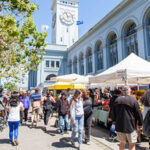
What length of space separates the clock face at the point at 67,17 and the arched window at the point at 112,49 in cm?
3429

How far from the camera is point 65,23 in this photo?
178 ft

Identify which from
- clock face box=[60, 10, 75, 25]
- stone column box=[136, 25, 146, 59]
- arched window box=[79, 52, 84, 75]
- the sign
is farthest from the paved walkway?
clock face box=[60, 10, 75, 25]

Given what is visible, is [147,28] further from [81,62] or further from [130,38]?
[81,62]

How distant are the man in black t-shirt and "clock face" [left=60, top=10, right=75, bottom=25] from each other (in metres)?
53.6

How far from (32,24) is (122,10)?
1420 cm

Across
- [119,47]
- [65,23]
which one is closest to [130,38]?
[119,47]

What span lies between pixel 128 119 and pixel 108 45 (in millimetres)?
20776

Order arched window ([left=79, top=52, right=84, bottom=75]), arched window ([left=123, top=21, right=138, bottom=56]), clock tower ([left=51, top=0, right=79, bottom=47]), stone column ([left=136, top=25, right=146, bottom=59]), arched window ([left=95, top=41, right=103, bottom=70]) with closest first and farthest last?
1. stone column ([left=136, top=25, right=146, bottom=59])
2. arched window ([left=123, top=21, right=138, bottom=56])
3. arched window ([left=95, top=41, right=103, bottom=70])
4. arched window ([left=79, top=52, right=84, bottom=75])
5. clock tower ([left=51, top=0, right=79, bottom=47])

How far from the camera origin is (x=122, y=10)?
19.6 m

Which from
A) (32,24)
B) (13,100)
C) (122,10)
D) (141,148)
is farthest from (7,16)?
(122,10)

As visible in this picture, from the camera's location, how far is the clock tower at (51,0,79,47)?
53088 millimetres

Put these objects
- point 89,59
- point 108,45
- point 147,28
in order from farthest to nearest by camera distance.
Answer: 1. point 89,59
2. point 108,45
3. point 147,28

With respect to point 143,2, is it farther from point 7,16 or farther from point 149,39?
point 7,16

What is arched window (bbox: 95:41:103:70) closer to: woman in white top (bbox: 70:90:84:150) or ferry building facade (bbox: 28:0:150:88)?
ferry building facade (bbox: 28:0:150:88)
